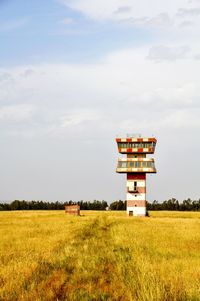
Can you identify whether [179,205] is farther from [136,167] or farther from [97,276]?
[97,276]

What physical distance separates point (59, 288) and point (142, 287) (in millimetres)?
2134

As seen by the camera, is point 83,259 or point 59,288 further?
point 83,259

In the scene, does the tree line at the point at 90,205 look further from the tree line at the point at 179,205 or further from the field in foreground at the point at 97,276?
the field in foreground at the point at 97,276

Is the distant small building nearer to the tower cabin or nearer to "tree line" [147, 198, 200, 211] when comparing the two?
the tower cabin

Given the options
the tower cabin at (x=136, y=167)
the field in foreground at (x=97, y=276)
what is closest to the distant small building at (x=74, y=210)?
the tower cabin at (x=136, y=167)

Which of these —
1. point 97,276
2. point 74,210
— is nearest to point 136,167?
point 74,210

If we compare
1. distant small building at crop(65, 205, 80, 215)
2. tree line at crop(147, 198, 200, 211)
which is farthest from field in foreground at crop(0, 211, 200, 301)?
tree line at crop(147, 198, 200, 211)

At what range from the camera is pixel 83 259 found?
1769cm

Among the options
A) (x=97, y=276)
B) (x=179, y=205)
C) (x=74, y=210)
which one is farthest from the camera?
(x=179, y=205)

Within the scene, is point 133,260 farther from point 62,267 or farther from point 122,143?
point 122,143

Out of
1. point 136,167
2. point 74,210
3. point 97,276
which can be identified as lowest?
point 97,276

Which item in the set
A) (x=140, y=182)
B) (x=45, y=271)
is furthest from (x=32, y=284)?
(x=140, y=182)

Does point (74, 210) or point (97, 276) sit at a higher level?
point (74, 210)

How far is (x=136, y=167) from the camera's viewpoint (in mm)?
90812
